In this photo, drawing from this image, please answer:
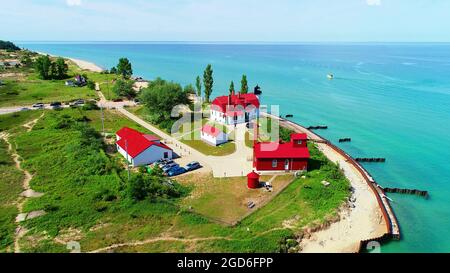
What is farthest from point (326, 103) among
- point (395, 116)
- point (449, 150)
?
point (449, 150)

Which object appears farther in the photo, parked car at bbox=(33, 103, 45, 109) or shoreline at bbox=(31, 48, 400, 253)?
Result: parked car at bbox=(33, 103, 45, 109)

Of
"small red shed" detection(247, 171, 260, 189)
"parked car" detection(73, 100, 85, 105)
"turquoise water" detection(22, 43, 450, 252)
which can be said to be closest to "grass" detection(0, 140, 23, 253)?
"small red shed" detection(247, 171, 260, 189)

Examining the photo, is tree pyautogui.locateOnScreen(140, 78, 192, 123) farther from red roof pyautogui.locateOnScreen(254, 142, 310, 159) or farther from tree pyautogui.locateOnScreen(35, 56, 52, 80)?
tree pyautogui.locateOnScreen(35, 56, 52, 80)

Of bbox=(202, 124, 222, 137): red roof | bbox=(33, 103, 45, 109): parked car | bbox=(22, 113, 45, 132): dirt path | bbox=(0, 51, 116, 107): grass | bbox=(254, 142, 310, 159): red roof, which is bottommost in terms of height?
bbox=(22, 113, 45, 132): dirt path

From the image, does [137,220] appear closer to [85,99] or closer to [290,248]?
[290,248]

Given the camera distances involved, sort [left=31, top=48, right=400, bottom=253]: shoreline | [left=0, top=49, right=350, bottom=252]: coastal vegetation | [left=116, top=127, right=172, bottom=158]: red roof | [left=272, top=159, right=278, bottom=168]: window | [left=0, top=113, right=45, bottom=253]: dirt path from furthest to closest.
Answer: [left=116, top=127, right=172, bottom=158]: red roof < [left=272, top=159, right=278, bottom=168]: window < [left=31, top=48, right=400, bottom=253]: shoreline < [left=0, top=113, right=45, bottom=253]: dirt path < [left=0, top=49, right=350, bottom=252]: coastal vegetation

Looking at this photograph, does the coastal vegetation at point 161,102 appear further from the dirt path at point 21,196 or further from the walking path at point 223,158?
the dirt path at point 21,196
